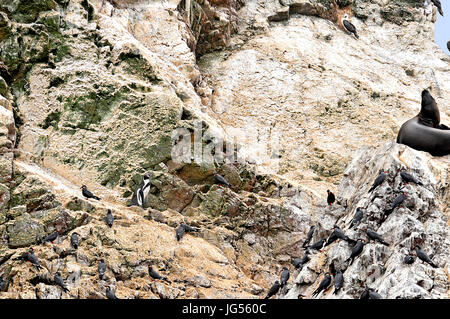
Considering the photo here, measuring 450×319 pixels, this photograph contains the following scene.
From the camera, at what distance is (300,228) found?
21219 millimetres

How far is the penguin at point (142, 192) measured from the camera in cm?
Answer: 2025

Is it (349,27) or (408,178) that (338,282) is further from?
(349,27)

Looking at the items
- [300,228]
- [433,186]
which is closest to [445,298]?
[433,186]

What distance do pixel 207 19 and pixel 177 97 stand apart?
696cm

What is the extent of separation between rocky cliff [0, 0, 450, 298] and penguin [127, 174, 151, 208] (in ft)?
0.55

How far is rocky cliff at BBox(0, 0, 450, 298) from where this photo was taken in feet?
55.1

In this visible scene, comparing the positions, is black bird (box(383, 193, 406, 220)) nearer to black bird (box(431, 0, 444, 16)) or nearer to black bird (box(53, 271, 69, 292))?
black bird (box(53, 271, 69, 292))

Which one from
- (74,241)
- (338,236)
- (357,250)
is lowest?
(74,241)

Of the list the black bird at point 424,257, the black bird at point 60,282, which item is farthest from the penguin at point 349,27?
the black bird at point 60,282

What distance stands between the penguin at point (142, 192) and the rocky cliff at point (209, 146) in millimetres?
167

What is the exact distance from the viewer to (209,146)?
70.7 ft

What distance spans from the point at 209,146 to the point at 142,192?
2.50m

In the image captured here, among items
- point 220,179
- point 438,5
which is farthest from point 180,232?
point 438,5

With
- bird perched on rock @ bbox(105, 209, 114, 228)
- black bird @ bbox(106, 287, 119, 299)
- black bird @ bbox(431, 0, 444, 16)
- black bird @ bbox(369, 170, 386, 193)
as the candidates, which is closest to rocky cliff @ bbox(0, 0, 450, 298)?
black bird @ bbox(369, 170, 386, 193)
